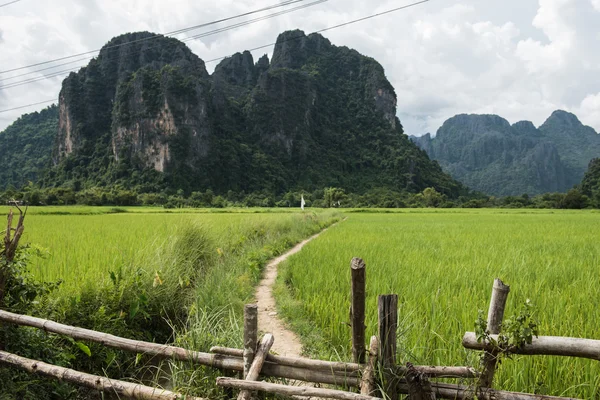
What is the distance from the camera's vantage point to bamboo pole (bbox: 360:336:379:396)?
167 centimetres

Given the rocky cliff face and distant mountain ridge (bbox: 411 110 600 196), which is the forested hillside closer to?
the rocky cliff face

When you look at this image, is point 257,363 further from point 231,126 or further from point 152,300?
point 231,126

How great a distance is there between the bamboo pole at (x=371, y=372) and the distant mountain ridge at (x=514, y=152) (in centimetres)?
10719

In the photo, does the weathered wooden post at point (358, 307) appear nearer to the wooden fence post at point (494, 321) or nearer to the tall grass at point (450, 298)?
the tall grass at point (450, 298)

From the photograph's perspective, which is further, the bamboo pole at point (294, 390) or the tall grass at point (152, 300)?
the tall grass at point (152, 300)

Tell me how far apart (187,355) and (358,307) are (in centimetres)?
112

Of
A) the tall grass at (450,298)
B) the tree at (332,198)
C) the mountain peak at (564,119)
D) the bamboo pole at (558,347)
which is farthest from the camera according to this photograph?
the mountain peak at (564,119)

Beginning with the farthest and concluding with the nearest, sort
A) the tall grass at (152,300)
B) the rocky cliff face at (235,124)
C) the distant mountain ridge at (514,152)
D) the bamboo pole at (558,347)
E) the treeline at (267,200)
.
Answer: the distant mountain ridge at (514,152)
the rocky cliff face at (235,124)
the treeline at (267,200)
the tall grass at (152,300)
the bamboo pole at (558,347)

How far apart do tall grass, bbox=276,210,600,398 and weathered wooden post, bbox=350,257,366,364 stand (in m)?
0.26

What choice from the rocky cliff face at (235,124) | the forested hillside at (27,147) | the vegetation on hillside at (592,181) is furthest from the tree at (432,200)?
the forested hillside at (27,147)

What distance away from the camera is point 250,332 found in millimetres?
1836

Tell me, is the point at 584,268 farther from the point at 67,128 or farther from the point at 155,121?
the point at 67,128

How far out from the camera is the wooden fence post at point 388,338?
1.57 metres

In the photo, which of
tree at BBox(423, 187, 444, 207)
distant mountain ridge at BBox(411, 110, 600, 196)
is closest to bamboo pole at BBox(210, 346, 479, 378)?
tree at BBox(423, 187, 444, 207)
